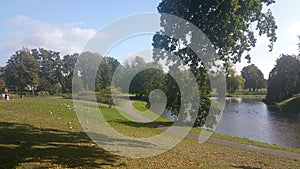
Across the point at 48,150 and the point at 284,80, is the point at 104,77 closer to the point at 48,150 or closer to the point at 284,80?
the point at 48,150

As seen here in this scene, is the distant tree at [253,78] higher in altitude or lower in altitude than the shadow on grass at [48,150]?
higher

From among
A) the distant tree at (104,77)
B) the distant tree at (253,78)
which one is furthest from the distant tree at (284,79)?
the distant tree at (104,77)

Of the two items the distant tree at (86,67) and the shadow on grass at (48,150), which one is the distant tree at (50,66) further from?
the shadow on grass at (48,150)

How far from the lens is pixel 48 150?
11711 millimetres

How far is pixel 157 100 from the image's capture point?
4878 cm

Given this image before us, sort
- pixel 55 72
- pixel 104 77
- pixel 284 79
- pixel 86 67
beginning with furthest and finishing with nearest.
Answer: pixel 55 72 → pixel 284 79 → pixel 86 67 → pixel 104 77

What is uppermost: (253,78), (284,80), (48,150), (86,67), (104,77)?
(253,78)

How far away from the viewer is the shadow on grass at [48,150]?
994 cm

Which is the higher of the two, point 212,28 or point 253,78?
point 253,78

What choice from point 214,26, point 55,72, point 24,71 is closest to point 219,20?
point 214,26

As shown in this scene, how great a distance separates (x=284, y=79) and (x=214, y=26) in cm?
8628

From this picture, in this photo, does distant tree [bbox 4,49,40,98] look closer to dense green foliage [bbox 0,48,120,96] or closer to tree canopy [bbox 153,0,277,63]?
dense green foliage [bbox 0,48,120,96]

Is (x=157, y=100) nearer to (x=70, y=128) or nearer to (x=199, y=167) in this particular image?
(x=70, y=128)

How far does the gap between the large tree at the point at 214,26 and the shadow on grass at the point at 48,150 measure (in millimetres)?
6249
